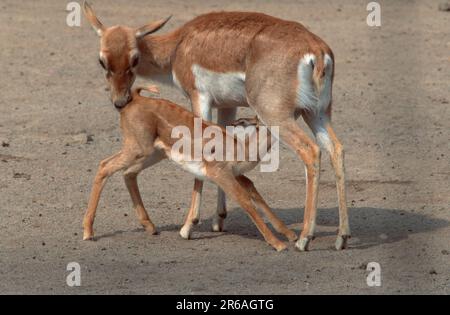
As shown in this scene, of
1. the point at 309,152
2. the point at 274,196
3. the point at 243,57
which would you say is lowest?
the point at 274,196

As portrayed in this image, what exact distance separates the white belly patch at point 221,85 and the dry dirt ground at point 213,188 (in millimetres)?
1103

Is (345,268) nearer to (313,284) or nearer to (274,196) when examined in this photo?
(313,284)

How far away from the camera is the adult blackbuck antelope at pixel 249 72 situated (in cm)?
946

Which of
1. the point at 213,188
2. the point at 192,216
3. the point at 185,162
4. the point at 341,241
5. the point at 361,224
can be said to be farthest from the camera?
the point at 213,188

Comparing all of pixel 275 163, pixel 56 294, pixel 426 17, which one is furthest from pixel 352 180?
pixel 426 17

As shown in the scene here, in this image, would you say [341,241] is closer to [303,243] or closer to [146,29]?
[303,243]

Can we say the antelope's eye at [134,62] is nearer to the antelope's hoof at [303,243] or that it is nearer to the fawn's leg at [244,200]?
the fawn's leg at [244,200]

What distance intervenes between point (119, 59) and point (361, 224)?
2415 millimetres

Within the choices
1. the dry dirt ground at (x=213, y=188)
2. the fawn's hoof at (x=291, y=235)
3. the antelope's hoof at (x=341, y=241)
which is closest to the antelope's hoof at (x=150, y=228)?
the dry dirt ground at (x=213, y=188)

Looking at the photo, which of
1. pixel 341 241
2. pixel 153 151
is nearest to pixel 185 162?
pixel 153 151

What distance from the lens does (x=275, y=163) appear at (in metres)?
11.7

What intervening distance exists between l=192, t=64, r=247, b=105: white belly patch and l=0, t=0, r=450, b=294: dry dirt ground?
110 centimetres

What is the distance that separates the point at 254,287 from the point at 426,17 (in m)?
9.57

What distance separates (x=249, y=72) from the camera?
970 centimetres
